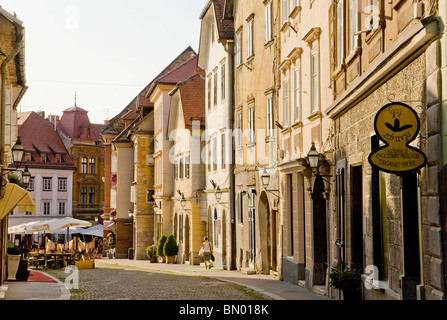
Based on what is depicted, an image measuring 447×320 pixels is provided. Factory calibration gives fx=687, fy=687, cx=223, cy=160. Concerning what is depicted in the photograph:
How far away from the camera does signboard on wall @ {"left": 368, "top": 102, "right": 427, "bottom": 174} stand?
863 centimetres

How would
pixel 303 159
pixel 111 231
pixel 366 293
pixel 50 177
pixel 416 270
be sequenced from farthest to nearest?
pixel 50 177, pixel 111 231, pixel 303 159, pixel 366 293, pixel 416 270

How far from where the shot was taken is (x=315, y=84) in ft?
60.3

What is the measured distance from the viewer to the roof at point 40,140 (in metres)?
78.3

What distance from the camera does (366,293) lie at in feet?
42.0

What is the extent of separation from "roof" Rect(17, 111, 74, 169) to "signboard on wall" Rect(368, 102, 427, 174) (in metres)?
71.7

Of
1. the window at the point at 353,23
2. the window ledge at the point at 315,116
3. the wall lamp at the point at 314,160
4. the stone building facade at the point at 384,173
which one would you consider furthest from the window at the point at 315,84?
the window at the point at 353,23

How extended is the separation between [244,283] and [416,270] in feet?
37.8

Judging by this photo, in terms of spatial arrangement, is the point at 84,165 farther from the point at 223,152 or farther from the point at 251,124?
the point at 251,124

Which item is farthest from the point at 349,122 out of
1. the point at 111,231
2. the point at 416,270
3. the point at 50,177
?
the point at 50,177

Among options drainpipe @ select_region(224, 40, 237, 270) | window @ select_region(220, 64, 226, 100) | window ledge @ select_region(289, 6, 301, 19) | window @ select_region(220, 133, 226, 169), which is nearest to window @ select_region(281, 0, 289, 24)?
window ledge @ select_region(289, 6, 301, 19)

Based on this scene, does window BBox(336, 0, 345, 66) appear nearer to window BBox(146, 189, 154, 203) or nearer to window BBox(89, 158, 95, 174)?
window BBox(146, 189, 154, 203)

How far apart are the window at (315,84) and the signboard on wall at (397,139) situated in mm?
9078

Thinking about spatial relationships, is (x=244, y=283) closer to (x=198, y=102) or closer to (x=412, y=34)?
(x=412, y=34)

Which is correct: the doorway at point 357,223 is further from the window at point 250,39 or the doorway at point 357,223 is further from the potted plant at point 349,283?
the window at point 250,39
